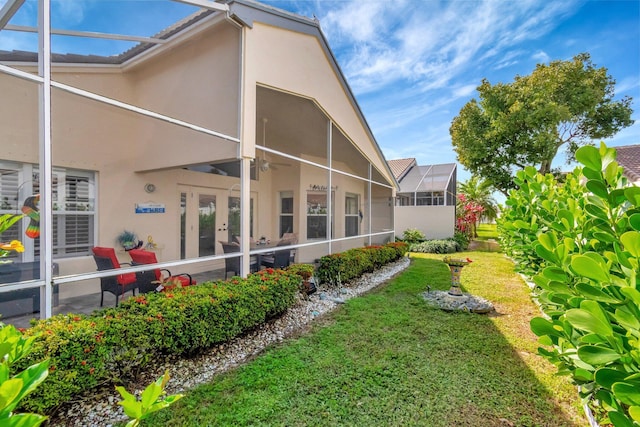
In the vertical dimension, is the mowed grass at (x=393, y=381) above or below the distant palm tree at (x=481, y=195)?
below

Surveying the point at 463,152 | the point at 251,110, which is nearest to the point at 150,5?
the point at 251,110

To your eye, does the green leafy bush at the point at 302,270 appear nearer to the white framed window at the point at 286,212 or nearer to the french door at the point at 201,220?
the french door at the point at 201,220

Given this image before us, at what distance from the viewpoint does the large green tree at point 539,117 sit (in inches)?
572

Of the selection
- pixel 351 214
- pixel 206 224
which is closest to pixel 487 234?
pixel 351 214

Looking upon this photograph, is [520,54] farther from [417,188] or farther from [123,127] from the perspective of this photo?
[123,127]

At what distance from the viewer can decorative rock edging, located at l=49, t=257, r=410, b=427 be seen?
2.68 meters

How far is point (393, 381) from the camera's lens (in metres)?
3.37

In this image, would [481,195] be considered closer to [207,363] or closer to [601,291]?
[207,363]

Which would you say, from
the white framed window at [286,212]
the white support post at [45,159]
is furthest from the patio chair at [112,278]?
the white framed window at [286,212]

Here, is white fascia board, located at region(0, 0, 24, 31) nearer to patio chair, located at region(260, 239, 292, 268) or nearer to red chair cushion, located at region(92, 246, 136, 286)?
red chair cushion, located at region(92, 246, 136, 286)

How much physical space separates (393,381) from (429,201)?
621 inches

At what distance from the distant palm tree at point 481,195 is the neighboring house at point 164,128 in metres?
14.5

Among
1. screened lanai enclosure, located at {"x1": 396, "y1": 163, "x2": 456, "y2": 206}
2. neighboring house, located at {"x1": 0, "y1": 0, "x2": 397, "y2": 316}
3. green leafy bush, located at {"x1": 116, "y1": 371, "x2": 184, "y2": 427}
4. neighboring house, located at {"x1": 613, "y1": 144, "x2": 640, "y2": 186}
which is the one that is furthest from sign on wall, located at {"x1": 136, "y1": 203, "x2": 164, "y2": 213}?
neighboring house, located at {"x1": 613, "y1": 144, "x2": 640, "y2": 186}

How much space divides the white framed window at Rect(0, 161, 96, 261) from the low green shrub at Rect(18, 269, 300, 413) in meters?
3.20
